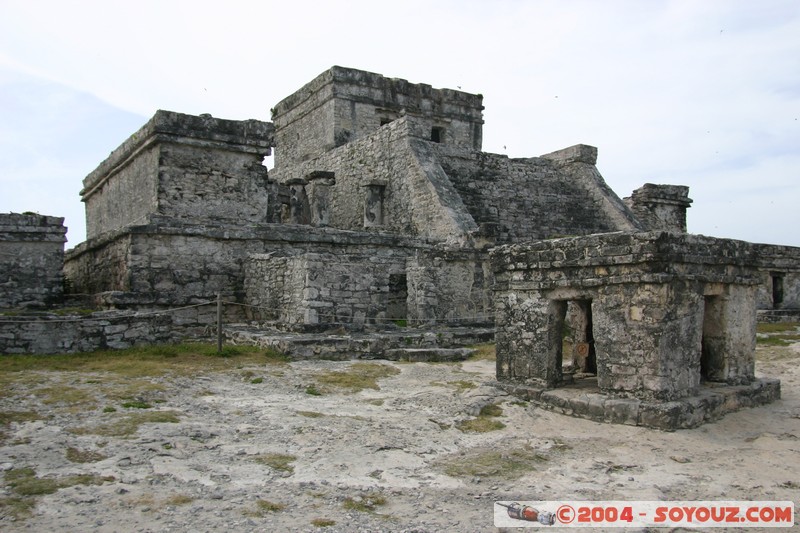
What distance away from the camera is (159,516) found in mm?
4281

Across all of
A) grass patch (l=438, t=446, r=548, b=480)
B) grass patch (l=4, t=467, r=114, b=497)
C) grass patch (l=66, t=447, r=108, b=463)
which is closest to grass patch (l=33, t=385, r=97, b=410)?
grass patch (l=66, t=447, r=108, b=463)

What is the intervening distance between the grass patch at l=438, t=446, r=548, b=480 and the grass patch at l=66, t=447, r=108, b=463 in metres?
2.64

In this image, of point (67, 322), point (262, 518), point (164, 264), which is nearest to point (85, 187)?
point (164, 264)

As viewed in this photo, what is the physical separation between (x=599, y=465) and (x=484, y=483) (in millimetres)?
1116

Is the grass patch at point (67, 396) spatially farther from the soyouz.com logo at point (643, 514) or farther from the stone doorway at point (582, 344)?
the stone doorway at point (582, 344)

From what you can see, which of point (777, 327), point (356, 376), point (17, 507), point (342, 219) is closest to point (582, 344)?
point (356, 376)

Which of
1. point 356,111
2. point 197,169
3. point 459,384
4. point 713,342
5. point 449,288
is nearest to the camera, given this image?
point 713,342

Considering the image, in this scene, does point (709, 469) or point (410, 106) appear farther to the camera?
point (410, 106)

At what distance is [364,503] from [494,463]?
1.42m

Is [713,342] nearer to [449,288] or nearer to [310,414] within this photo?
[310,414]

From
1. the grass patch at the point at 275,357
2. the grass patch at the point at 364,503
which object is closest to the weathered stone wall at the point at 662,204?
the grass patch at the point at 275,357

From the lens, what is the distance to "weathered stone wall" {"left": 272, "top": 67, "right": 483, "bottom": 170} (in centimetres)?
2177

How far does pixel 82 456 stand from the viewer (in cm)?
520

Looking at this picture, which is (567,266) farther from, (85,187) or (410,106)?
(410,106)
